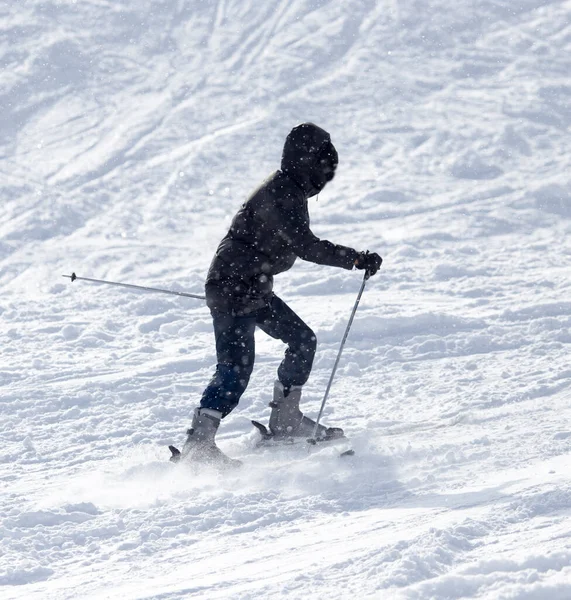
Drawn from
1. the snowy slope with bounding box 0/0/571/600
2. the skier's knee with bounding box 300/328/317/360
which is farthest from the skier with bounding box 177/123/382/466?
the snowy slope with bounding box 0/0/571/600

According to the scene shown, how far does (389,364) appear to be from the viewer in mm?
6805

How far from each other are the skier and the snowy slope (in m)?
0.40

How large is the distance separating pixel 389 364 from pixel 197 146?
7756 millimetres

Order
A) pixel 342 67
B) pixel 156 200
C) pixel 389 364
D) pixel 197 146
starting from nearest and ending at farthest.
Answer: pixel 389 364 < pixel 156 200 < pixel 197 146 < pixel 342 67

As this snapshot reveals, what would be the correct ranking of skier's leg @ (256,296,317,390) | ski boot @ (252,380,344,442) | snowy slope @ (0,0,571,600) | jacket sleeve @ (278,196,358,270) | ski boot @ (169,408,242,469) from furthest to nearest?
ski boot @ (252,380,344,442), skier's leg @ (256,296,317,390), ski boot @ (169,408,242,469), jacket sleeve @ (278,196,358,270), snowy slope @ (0,0,571,600)

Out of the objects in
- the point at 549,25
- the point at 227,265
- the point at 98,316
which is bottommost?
the point at 98,316

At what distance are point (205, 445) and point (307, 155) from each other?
157 cm

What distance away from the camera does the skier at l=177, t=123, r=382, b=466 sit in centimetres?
472

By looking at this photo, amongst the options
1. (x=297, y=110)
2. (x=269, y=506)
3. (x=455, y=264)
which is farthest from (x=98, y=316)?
(x=297, y=110)

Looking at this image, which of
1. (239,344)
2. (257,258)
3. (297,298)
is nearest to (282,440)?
(239,344)

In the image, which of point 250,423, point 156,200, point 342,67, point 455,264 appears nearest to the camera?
point 250,423

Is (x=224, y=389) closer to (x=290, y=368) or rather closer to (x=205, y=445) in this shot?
(x=205, y=445)

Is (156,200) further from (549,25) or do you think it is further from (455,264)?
(549,25)

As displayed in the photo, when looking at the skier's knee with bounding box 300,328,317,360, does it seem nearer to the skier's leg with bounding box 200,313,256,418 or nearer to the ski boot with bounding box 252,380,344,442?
the ski boot with bounding box 252,380,344,442
